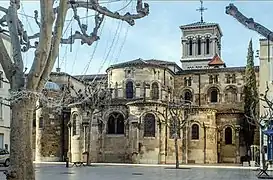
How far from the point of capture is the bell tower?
80.7m

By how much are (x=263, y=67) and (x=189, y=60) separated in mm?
44902

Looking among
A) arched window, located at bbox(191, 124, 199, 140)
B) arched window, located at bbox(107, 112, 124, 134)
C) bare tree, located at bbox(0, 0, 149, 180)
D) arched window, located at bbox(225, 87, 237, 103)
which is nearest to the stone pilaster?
arched window, located at bbox(107, 112, 124, 134)

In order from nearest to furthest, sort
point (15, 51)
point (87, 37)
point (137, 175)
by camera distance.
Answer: point (15, 51) < point (87, 37) < point (137, 175)

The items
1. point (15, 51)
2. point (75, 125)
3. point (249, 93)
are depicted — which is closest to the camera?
point (15, 51)

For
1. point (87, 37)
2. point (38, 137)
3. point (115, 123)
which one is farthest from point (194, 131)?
point (87, 37)

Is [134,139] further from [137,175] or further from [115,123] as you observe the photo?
[137,175]

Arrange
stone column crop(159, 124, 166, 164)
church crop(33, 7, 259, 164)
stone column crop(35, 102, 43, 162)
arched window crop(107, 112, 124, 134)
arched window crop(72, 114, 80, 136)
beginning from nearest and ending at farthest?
stone column crop(159, 124, 166, 164) → church crop(33, 7, 259, 164) → arched window crop(107, 112, 124, 134) → arched window crop(72, 114, 80, 136) → stone column crop(35, 102, 43, 162)

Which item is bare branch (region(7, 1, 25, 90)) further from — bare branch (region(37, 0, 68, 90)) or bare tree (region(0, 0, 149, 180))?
bare branch (region(37, 0, 68, 90))

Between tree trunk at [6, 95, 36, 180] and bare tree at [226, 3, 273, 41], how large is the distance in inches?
199

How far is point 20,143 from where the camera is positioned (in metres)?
9.84

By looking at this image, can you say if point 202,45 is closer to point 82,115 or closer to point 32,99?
point 82,115

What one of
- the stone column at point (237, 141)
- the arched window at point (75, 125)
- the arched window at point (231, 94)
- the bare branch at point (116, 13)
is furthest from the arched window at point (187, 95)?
the bare branch at point (116, 13)

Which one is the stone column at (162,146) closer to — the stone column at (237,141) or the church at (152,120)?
the church at (152,120)

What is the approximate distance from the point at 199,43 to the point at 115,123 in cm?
3494
